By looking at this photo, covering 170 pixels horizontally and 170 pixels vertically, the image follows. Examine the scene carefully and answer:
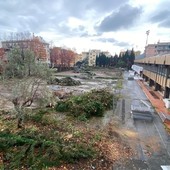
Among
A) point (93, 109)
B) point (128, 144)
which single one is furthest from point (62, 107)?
point (128, 144)

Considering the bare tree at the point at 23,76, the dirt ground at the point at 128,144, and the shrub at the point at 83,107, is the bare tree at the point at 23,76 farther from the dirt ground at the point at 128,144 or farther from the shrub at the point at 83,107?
the shrub at the point at 83,107

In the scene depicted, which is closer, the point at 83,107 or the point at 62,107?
the point at 83,107

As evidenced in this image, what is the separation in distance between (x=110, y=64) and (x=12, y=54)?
92.7 m

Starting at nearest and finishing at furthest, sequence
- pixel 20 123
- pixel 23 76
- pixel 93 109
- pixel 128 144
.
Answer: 1. pixel 128 144
2. pixel 23 76
3. pixel 20 123
4. pixel 93 109

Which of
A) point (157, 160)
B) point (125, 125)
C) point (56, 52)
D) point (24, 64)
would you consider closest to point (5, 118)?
point (24, 64)

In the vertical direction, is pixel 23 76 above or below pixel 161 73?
above

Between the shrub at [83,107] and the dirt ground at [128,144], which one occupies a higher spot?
the shrub at [83,107]

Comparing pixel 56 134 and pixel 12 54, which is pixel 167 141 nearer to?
pixel 56 134

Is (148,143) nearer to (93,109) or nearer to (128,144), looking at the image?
(128,144)

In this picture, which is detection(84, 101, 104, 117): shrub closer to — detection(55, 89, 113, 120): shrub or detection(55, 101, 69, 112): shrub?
detection(55, 89, 113, 120): shrub

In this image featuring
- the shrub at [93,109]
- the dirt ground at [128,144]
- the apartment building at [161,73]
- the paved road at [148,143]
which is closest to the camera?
the dirt ground at [128,144]

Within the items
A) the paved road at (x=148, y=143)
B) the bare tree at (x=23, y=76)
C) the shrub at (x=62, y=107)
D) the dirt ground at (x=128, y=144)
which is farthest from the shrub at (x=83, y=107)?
the bare tree at (x=23, y=76)

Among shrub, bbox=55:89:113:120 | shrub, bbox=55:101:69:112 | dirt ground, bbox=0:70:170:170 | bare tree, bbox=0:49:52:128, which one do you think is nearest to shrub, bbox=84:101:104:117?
shrub, bbox=55:89:113:120

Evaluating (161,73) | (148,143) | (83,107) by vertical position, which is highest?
(161,73)
